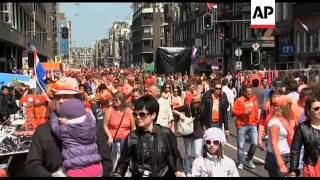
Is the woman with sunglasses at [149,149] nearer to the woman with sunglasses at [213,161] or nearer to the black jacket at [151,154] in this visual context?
the black jacket at [151,154]

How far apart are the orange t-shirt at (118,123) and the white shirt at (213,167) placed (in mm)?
4401

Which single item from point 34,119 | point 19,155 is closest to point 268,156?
point 19,155

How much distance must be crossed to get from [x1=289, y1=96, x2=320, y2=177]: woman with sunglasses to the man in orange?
5.41 metres

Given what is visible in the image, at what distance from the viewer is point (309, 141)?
5.93 m

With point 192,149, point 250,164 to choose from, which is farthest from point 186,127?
point 250,164

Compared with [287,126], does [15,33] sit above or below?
above

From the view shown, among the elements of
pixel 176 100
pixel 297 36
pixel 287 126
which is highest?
pixel 297 36

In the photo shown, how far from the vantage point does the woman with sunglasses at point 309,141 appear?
586 cm

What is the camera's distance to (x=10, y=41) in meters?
44.4

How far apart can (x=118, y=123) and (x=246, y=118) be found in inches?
118

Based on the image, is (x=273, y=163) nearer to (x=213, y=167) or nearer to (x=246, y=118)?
(x=213, y=167)

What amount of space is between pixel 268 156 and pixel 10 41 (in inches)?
1534

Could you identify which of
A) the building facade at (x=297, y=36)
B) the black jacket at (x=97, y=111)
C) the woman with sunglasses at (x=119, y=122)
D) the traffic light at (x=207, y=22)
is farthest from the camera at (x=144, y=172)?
the building facade at (x=297, y=36)

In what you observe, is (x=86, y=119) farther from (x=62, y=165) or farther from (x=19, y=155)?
(x=19, y=155)
